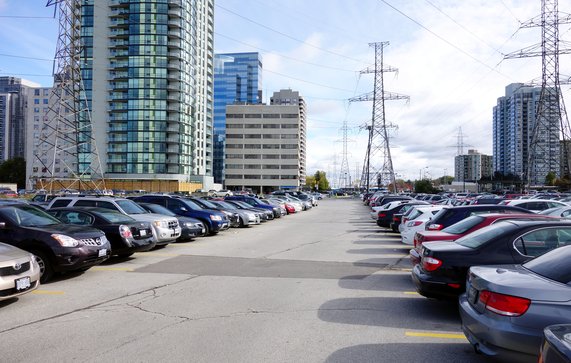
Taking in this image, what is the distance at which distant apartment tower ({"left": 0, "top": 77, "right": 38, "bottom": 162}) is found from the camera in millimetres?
155375

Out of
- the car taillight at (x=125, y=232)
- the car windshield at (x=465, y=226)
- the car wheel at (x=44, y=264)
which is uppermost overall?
the car windshield at (x=465, y=226)

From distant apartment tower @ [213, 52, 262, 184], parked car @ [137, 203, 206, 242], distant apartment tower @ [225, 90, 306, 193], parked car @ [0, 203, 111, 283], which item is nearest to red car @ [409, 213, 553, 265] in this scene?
parked car @ [0, 203, 111, 283]

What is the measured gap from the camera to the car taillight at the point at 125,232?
1107 cm

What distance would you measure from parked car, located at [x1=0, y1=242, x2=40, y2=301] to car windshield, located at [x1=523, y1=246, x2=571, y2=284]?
22.2ft

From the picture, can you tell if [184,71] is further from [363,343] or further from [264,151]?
[363,343]

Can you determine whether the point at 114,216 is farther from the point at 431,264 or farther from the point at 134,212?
the point at 431,264

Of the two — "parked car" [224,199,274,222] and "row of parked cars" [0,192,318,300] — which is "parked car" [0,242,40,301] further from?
"parked car" [224,199,274,222]

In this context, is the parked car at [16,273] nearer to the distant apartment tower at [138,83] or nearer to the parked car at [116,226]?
the parked car at [116,226]

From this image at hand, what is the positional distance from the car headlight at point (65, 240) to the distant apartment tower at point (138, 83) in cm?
8726

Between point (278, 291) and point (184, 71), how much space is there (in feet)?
312

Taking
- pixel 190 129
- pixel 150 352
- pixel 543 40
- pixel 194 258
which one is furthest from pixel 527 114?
pixel 150 352

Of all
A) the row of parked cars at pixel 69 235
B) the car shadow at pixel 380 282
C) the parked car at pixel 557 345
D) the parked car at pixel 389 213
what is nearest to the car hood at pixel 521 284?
the parked car at pixel 557 345

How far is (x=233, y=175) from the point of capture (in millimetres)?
133875

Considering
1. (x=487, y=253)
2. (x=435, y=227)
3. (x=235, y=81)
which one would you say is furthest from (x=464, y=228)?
(x=235, y=81)
